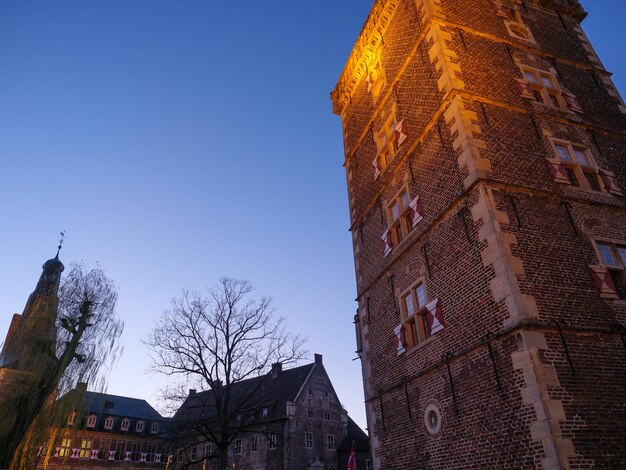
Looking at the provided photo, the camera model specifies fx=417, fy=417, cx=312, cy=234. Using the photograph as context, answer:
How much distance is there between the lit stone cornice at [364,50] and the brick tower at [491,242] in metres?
0.18

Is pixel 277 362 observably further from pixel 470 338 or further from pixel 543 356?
pixel 543 356

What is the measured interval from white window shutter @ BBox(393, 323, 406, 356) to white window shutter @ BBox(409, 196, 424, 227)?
2.51 metres

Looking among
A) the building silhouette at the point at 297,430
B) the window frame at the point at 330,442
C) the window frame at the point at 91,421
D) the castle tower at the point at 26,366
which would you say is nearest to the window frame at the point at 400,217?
the castle tower at the point at 26,366

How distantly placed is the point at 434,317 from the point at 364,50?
10.9 meters

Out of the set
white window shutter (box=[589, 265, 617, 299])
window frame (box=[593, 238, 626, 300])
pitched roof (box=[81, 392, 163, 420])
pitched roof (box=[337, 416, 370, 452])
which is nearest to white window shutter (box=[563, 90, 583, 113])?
window frame (box=[593, 238, 626, 300])

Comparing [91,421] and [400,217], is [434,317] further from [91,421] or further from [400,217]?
[91,421]

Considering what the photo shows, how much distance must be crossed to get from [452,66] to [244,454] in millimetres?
31496

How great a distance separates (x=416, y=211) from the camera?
33.1 feet

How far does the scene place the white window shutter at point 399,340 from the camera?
9704 millimetres

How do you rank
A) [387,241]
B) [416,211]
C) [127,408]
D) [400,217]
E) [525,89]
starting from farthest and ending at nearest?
[127,408] < [387,241] < [400,217] < [525,89] < [416,211]

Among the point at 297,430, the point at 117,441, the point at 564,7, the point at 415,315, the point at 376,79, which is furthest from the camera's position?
the point at 117,441

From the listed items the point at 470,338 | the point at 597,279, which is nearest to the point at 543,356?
the point at 470,338

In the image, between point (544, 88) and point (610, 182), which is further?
point (544, 88)

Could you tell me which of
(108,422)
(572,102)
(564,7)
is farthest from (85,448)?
(564,7)
